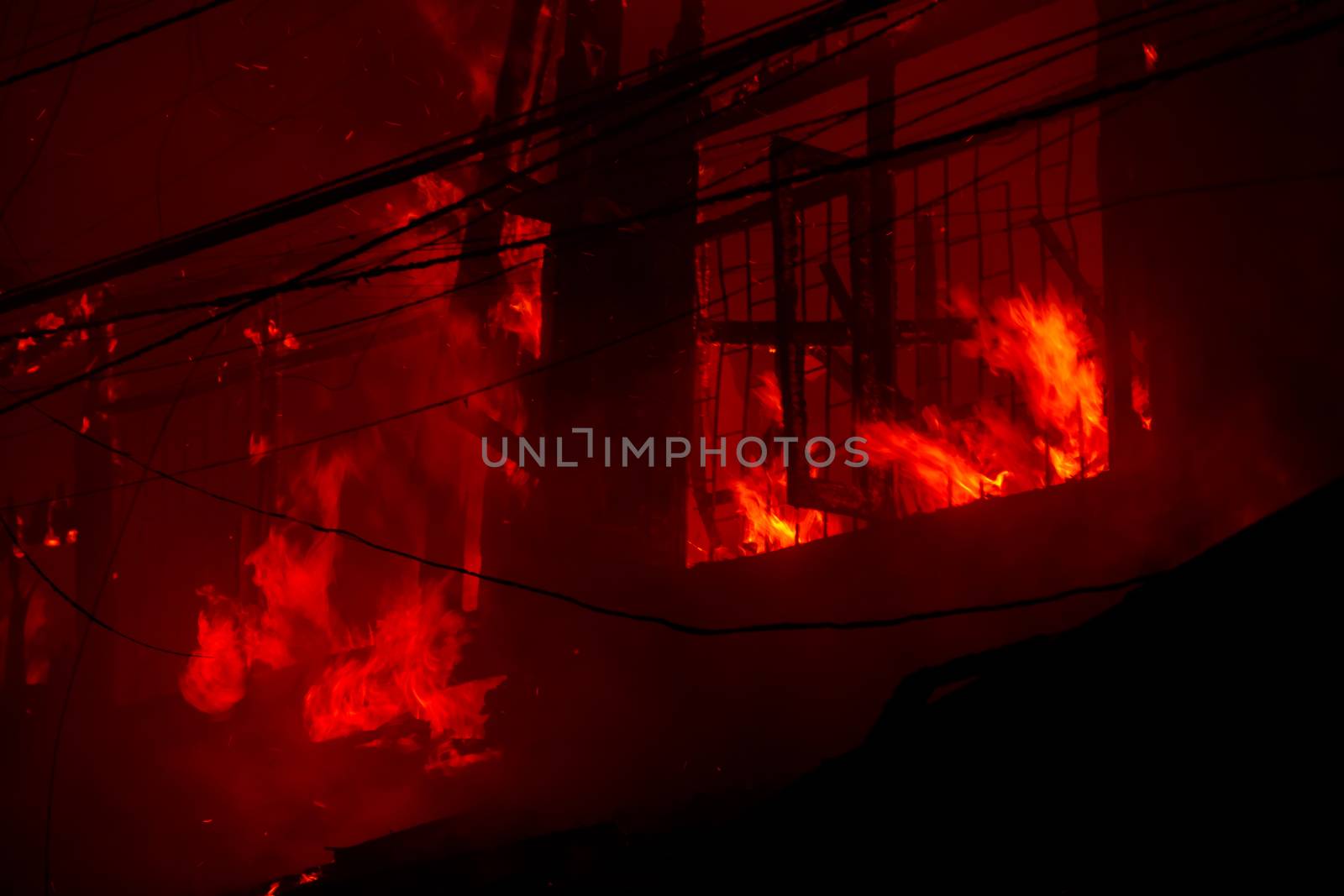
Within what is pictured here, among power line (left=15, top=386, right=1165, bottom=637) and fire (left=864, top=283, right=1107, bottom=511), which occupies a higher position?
fire (left=864, top=283, right=1107, bottom=511)

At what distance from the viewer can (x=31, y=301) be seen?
6.39 meters

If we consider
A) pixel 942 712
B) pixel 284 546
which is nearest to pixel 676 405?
pixel 942 712

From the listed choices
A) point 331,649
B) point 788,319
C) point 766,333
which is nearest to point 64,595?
point 788,319

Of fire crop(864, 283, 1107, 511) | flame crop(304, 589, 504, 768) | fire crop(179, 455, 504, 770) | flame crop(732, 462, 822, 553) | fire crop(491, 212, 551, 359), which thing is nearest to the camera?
fire crop(864, 283, 1107, 511)

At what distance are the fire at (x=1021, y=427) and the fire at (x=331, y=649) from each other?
6153mm

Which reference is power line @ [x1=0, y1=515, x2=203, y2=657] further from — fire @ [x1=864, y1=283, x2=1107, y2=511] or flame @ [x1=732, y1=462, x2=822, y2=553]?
fire @ [x1=864, y1=283, x2=1107, y2=511]

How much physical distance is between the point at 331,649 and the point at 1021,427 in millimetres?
15160

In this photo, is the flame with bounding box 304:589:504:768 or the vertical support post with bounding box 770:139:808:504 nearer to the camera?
the vertical support post with bounding box 770:139:808:504

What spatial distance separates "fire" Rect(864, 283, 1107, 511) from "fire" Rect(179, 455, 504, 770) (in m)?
6.15

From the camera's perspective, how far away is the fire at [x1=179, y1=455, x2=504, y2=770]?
1360 centimetres

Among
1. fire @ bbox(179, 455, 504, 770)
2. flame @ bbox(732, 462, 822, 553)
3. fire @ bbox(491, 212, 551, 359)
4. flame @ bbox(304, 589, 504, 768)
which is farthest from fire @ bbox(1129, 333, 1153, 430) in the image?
fire @ bbox(491, 212, 551, 359)

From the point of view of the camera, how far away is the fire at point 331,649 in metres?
13.6

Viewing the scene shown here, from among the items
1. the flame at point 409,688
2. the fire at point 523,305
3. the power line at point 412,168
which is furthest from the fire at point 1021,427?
the fire at point 523,305

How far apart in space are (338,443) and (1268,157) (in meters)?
18.2
